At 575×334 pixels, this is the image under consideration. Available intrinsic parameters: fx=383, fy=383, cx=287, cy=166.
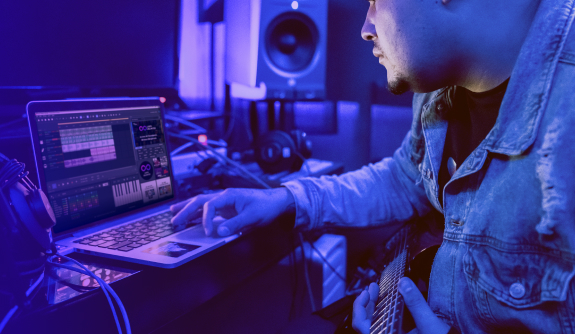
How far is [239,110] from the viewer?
1719 millimetres

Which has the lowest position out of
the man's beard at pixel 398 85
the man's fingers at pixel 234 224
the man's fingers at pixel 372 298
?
the man's fingers at pixel 372 298

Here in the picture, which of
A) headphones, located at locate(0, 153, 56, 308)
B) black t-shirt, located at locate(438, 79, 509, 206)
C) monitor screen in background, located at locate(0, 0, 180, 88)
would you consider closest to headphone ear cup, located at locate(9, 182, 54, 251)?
headphones, located at locate(0, 153, 56, 308)

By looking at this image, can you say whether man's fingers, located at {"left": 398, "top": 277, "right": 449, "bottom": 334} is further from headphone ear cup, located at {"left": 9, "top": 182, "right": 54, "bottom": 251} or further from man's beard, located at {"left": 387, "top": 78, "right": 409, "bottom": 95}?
headphone ear cup, located at {"left": 9, "top": 182, "right": 54, "bottom": 251}

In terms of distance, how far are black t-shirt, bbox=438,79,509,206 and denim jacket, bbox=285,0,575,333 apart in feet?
0.38

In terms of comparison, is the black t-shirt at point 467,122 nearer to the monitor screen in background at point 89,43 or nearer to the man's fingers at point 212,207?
the man's fingers at point 212,207

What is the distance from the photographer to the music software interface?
75cm

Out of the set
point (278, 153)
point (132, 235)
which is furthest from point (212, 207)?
point (278, 153)

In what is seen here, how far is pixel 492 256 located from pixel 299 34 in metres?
1.13

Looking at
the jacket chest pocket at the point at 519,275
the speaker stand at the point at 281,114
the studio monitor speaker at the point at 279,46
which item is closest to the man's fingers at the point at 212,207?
the jacket chest pocket at the point at 519,275

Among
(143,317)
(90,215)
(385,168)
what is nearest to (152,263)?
(143,317)

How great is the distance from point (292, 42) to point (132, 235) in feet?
3.37

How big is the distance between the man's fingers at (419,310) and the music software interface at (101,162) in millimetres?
620

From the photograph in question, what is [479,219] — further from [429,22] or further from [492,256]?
[429,22]

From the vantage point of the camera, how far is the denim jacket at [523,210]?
555mm
